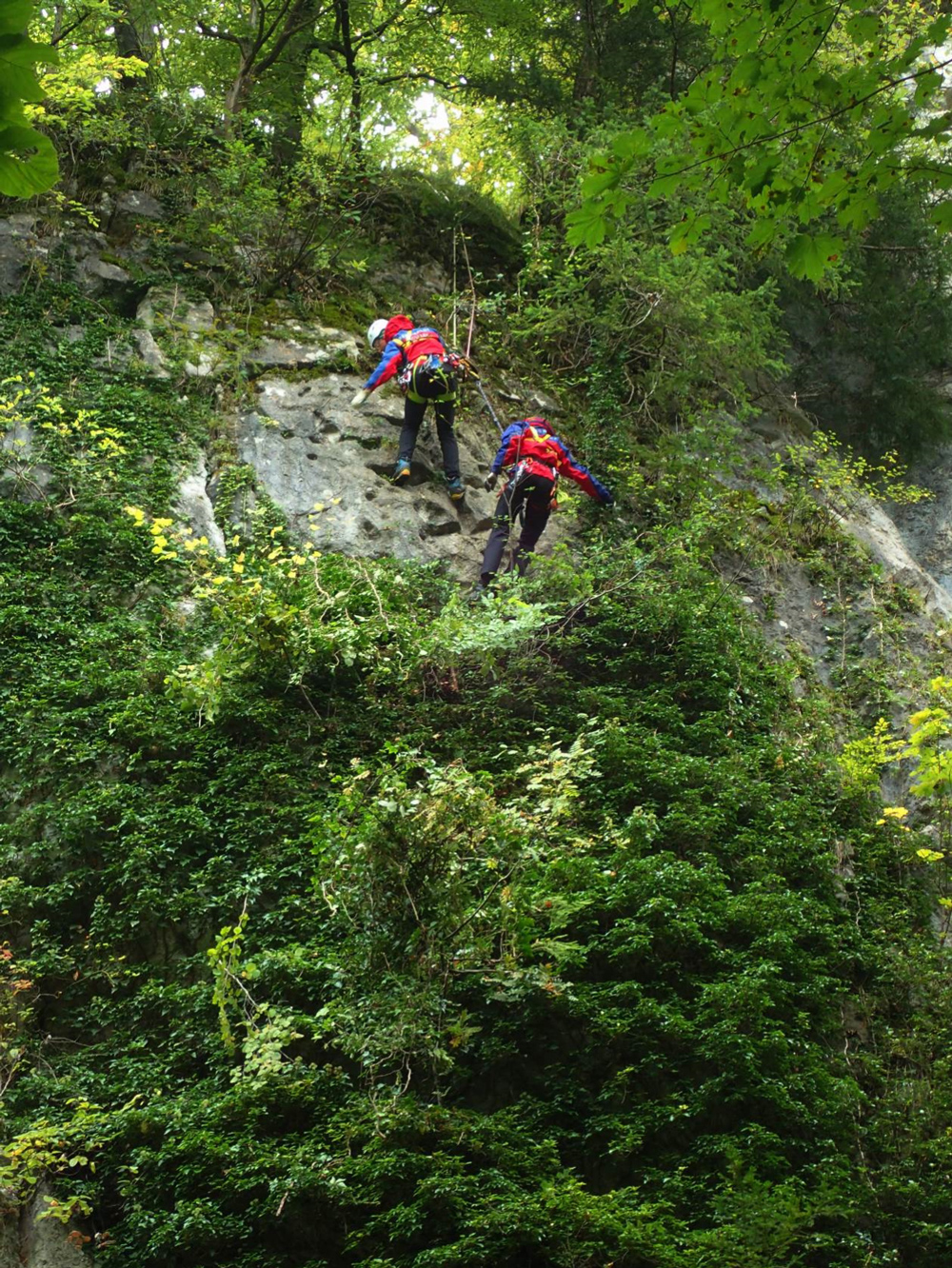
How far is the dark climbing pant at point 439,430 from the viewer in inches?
393

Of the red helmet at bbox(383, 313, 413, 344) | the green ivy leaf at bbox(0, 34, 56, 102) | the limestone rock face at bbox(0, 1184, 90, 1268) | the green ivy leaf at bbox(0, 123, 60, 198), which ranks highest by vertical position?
the red helmet at bbox(383, 313, 413, 344)

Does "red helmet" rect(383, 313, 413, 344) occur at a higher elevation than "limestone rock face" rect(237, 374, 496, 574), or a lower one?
higher

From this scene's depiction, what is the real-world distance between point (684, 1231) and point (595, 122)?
40.5ft

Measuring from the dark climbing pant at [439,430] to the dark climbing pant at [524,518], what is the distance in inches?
32.8

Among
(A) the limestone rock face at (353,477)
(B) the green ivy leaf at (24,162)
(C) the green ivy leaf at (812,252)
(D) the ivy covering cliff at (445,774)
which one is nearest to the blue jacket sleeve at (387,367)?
(A) the limestone rock face at (353,477)

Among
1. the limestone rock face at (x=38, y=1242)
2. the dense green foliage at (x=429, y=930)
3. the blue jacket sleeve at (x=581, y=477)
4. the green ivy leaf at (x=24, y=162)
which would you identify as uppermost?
the blue jacket sleeve at (x=581, y=477)

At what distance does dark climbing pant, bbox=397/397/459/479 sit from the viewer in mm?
9977

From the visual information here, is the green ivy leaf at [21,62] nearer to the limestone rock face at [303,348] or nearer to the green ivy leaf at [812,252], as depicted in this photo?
the green ivy leaf at [812,252]

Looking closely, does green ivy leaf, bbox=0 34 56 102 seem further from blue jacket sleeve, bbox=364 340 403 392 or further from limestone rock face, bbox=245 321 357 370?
limestone rock face, bbox=245 321 357 370

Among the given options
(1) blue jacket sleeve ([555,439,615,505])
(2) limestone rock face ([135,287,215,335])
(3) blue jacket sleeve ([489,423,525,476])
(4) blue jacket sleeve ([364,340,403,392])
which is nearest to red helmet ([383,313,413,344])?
(4) blue jacket sleeve ([364,340,403,392])

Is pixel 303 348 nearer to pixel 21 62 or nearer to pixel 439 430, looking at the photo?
pixel 439 430

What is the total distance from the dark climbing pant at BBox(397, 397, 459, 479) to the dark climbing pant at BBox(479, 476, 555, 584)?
83cm

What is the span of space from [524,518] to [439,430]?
1.38 m

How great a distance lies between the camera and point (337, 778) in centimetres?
546
